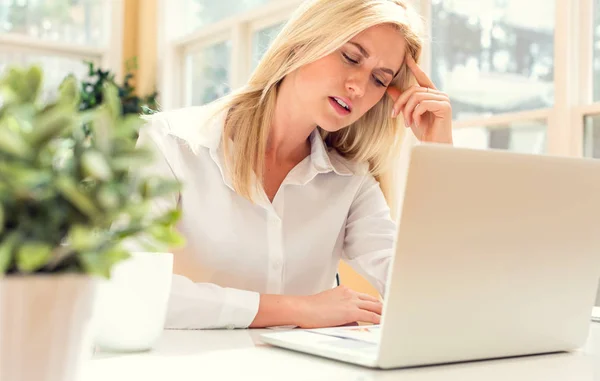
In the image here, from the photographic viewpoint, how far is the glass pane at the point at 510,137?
8.94 feet

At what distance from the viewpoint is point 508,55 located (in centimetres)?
291

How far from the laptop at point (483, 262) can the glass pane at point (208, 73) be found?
4151 millimetres

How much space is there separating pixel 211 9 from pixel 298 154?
365 cm

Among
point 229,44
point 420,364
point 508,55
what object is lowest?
point 420,364

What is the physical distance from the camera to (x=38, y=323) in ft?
1.52

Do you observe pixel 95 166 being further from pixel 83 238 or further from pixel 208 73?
pixel 208 73

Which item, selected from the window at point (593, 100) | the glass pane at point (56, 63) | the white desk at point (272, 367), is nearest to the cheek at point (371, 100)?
the white desk at point (272, 367)

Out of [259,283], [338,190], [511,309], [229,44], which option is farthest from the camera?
[229,44]

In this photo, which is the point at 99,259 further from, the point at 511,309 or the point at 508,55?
the point at 508,55

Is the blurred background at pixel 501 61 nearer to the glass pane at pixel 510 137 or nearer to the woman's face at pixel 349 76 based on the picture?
the glass pane at pixel 510 137

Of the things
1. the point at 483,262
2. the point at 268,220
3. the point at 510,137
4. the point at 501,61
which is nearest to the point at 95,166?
the point at 483,262

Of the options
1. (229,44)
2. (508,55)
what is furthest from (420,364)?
(229,44)

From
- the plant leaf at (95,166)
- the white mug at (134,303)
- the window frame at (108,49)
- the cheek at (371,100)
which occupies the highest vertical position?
the window frame at (108,49)

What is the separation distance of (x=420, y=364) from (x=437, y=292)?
9 cm
